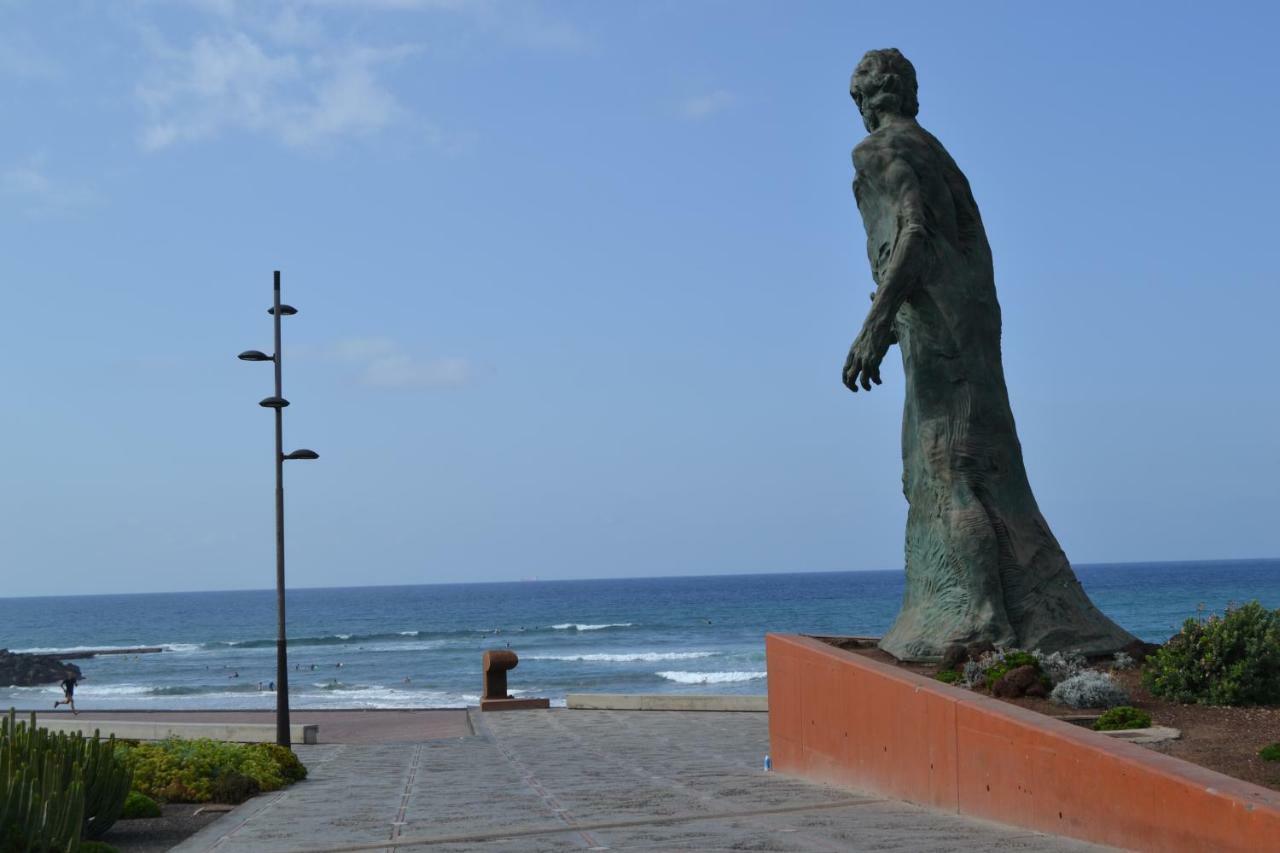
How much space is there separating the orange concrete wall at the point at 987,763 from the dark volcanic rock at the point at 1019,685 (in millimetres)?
624

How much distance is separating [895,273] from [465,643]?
7331 centimetres

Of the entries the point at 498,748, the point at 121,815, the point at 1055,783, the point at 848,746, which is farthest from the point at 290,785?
the point at 1055,783

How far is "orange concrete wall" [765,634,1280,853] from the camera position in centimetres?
659

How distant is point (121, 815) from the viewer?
1041cm

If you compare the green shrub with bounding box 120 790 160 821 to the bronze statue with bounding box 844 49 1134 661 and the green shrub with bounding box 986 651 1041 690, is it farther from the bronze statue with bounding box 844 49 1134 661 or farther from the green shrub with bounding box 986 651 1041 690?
the green shrub with bounding box 986 651 1041 690

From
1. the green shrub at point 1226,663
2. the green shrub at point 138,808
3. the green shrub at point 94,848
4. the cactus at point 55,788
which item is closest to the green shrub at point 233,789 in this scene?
the green shrub at point 138,808

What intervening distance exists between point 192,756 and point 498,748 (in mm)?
5269

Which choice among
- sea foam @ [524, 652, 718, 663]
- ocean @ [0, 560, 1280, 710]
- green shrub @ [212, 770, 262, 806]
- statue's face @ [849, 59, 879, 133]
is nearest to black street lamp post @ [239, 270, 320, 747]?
green shrub @ [212, 770, 262, 806]

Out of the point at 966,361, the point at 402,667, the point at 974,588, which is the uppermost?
the point at 966,361

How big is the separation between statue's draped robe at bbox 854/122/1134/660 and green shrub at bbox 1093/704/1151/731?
78.3 inches

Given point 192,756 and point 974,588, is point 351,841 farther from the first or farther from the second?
point 974,588

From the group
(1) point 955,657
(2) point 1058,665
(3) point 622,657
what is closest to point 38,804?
(1) point 955,657

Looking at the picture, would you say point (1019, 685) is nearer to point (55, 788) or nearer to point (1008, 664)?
point (1008, 664)

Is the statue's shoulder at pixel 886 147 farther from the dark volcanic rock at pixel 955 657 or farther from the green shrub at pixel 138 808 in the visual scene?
the green shrub at pixel 138 808
